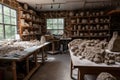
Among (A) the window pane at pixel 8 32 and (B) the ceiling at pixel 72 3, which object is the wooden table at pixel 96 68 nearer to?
(A) the window pane at pixel 8 32

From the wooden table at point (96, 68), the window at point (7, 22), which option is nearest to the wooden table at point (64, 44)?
the window at point (7, 22)

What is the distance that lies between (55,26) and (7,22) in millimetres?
3675

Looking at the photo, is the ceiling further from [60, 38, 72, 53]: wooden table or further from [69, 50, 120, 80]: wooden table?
[69, 50, 120, 80]: wooden table

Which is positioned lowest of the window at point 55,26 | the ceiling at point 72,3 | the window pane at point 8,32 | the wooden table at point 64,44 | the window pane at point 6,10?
the wooden table at point 64,44

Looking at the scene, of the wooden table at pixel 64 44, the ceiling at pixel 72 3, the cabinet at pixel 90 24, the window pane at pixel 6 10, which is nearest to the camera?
the window pane at pixel 6 10

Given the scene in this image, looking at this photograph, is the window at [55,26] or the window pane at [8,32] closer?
the window pane at [8,32]

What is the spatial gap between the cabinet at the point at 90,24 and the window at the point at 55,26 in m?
0.80

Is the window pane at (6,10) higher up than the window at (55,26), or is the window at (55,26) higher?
the window pane at (6,10)

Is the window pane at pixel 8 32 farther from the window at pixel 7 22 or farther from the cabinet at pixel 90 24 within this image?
the cabinet at pixel 90 24

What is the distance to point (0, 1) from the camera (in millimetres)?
4344

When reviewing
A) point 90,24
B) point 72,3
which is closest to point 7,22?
point 72,3

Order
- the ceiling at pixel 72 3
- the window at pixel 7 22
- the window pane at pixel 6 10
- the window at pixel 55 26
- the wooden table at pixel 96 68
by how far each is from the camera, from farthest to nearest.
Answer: the window at pixel 55 26
the ceiling at pixel 72 3
the window pane at pixel 6 10
the window at pixel 7 22
the wooden table at pixel 96 68

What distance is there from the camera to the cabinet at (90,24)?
24.3 ft

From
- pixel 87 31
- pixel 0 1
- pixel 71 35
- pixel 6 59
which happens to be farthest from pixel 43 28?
pixel 6 59
